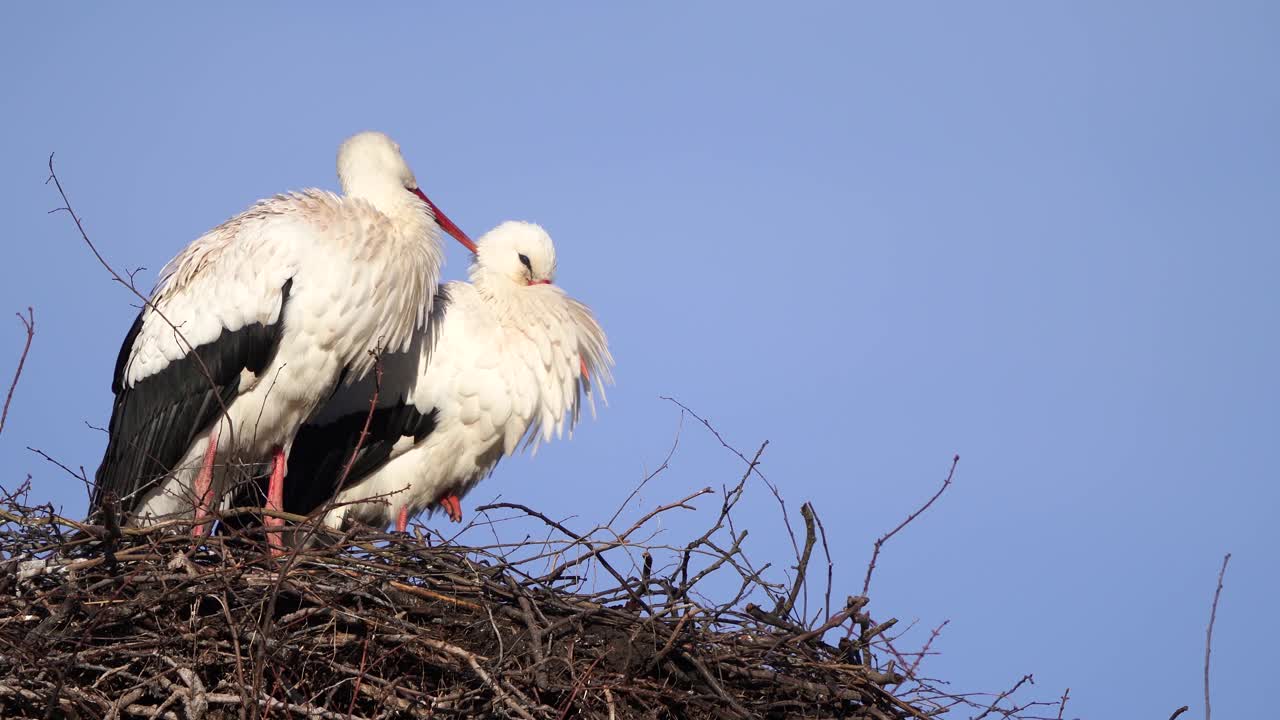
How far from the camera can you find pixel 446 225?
236 inches

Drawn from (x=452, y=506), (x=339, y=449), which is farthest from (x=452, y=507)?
(x=339, y=449)

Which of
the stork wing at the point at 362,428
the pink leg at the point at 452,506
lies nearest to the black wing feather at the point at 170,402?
the stork wing at the point at 362,428

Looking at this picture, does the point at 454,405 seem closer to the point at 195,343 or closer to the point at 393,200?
the point at 393,200

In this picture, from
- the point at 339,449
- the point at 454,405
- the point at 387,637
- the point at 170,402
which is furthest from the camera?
the point at 339,449

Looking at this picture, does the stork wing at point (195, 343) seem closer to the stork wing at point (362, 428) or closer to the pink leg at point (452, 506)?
the stork wing at point (362, 428)

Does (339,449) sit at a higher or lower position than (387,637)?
higher

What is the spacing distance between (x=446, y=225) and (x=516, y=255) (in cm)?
31

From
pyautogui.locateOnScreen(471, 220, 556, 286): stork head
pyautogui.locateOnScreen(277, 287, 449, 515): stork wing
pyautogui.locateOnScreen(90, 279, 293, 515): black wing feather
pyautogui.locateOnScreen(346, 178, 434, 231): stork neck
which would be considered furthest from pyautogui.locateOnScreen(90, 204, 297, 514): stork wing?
pyautogui.locateOnScreen(471, 220, 556, 286): stork head

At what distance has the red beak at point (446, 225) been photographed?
582cm

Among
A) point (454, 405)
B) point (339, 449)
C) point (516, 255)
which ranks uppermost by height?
point (516, 255)

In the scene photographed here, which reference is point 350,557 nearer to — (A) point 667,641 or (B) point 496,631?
(B) point 496,631

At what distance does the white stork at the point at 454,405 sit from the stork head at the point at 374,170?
468 mm

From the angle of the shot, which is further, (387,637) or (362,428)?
(362,428)

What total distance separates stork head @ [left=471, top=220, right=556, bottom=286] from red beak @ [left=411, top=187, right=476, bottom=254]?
41 millimetres
